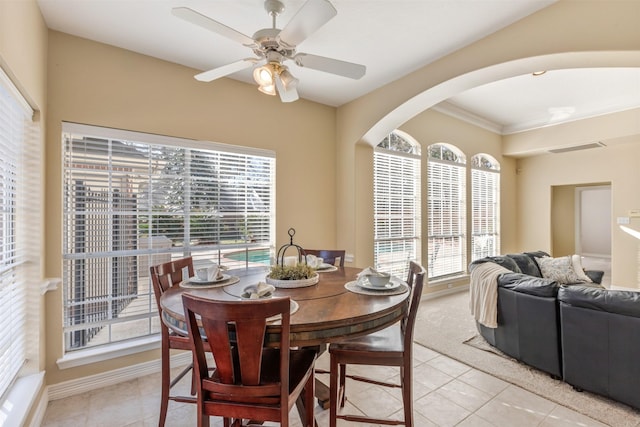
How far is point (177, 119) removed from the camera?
283 cm

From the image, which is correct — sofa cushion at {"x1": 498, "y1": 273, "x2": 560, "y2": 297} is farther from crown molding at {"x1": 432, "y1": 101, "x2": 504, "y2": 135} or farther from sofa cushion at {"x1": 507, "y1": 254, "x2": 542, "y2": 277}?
crown molding at {"x1": 432, "y1": 101, "x2": 504, "y2": 135}

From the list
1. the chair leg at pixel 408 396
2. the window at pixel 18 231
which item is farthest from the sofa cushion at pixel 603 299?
the window at pixel 18 231

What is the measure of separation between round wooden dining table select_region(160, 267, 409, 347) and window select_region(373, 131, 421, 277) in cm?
247

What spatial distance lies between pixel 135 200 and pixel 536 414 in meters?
3.54

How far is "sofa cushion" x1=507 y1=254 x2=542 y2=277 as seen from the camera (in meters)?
4.08

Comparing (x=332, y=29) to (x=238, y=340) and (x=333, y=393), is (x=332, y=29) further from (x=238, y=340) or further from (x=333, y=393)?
(x=333, y=393)

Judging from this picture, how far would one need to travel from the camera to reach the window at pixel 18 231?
5.71 ft

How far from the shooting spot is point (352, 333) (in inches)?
55.3

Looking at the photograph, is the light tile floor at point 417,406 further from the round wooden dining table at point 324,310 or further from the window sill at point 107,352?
the round wooden dining table at point 324,310

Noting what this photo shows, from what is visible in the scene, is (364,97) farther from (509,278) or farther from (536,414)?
(536,414)

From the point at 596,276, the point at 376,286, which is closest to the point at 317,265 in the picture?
the point at 376,286

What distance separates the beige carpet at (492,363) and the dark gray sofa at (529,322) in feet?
0.43

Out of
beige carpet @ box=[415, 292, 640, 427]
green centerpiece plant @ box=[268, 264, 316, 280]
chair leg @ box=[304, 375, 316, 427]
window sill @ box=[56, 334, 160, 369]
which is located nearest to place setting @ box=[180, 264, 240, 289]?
green centerpiece plant @ box=[268, 264, 316, 280]

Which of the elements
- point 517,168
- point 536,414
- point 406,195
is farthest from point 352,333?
point 517,168
